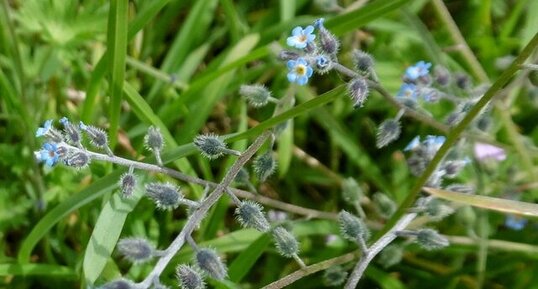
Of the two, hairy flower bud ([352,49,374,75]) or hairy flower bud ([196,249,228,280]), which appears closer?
hairy flower bud ([196,249,228,280])

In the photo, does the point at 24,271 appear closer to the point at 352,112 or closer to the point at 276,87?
the point at 276,87

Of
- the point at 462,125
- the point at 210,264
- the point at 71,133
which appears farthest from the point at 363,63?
the point at 71,133

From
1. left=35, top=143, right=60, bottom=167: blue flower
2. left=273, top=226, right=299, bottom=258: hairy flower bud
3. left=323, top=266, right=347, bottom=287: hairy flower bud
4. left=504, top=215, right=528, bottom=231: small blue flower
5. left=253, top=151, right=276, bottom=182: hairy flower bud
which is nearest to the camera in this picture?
left=35, top=143, right=60, bottom=167: blue flower

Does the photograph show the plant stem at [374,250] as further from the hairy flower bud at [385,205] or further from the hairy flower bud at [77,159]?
the hairy flower bud at [77,159]

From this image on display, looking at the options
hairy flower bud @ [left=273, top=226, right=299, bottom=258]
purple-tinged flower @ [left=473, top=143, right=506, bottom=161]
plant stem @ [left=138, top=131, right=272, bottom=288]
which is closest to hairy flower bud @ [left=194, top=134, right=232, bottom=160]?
plant stem @ [left=138, top=131, right=272, bottom=288]

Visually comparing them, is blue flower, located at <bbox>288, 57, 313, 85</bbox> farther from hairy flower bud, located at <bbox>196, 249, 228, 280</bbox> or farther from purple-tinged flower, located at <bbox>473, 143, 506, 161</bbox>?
purple-tinged flower, located at <bbox>473, 143, 506, 161</bbox>

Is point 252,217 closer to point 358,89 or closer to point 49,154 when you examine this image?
point 358,89
